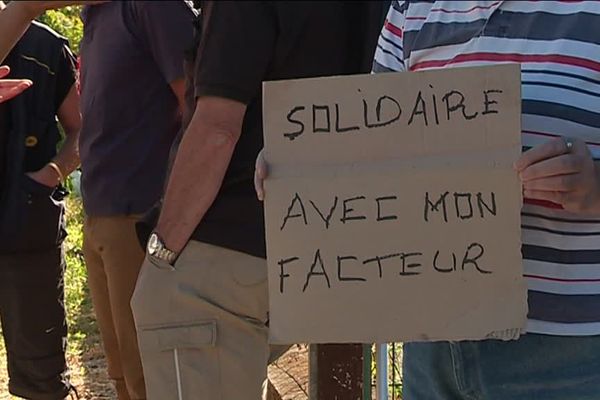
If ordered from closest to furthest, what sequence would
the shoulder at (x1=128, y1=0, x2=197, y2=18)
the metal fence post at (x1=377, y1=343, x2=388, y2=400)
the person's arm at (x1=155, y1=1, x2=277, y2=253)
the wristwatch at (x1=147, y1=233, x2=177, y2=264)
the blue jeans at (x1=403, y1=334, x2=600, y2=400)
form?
the blue jeans at (x1=403, y1=334, x2=600, y2=400) < the metal fence post at (x1=377, y1=343, x2=388, y2=400) < the person's arm at (x1=155, y1=1, x2=277, y2=253) < the wristwatch at (x1=147, y1=233, x2=177, y2=264) < the shoulder at (x1=128, y1=0, x2=197, y2=18)

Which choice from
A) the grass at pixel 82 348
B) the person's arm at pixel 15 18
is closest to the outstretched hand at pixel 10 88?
the person's arm at pixel 15 18

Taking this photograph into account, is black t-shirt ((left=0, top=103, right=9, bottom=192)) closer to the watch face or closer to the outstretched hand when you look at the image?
the outstretched hand

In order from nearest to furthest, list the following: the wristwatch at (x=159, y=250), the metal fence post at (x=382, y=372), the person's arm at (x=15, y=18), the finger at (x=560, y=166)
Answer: the finger at (x=560, y=166) < the metal fence post at (x=382, y=372) < the wristwatch at (x=159, y=250) < the person's arm at (x=15, y=18)

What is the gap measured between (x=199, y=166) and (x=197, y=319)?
32cm

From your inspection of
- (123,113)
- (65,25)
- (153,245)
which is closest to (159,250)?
(153,245)

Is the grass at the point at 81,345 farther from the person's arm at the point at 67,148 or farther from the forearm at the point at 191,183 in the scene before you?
the forearm at the point at 191,183

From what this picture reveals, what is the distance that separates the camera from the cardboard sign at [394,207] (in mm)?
1217

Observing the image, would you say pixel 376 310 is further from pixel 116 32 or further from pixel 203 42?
pixel 116 32

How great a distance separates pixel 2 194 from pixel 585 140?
218 centimetres

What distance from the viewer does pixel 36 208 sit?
9.81ft

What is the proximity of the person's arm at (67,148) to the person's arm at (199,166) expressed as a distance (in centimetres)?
118

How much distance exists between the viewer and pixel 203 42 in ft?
5.98

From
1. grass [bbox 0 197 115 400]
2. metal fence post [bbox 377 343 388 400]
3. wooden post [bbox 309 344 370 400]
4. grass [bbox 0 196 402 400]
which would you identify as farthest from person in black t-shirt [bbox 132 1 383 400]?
grass [bbox 0 197 115 400]

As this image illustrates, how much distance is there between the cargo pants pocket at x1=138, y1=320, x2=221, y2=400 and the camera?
1.95 m
